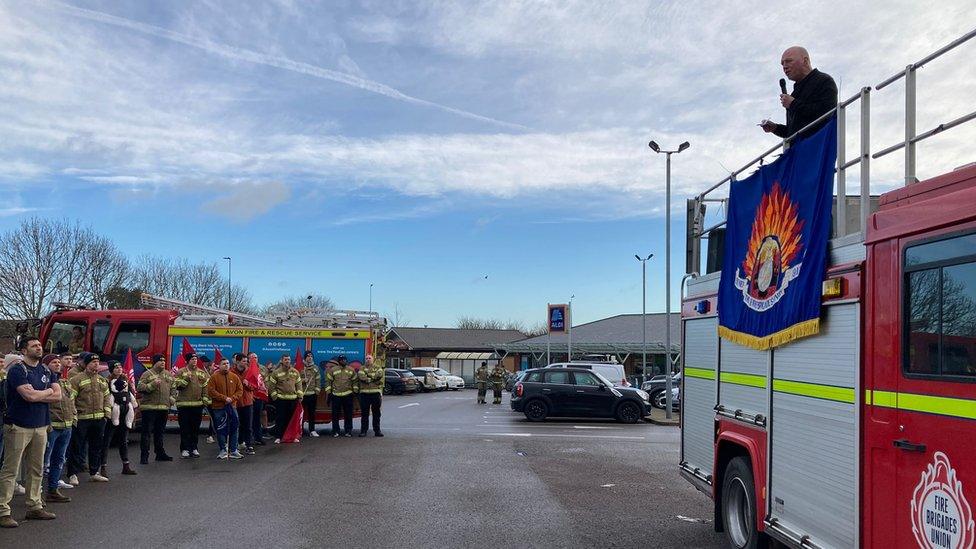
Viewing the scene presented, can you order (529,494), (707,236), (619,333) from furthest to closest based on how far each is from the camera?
(619,333) < (529,494) < (707,236)

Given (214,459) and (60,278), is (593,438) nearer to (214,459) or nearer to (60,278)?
(214,459)

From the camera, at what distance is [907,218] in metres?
4.34

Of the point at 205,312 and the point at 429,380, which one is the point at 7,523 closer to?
the point at 205,312

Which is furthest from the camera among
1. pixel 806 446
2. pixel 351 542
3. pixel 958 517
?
pixel 351 542

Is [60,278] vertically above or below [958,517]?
above

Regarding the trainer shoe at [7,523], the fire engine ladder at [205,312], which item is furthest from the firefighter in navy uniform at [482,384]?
the trainer shoe at [7,523]

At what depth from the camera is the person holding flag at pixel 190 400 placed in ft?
44.3

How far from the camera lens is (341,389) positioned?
668 inches

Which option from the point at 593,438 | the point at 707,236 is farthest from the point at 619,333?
the point at 707,236

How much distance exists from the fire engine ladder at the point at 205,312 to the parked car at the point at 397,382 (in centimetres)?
2230

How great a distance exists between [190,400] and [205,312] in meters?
5.36

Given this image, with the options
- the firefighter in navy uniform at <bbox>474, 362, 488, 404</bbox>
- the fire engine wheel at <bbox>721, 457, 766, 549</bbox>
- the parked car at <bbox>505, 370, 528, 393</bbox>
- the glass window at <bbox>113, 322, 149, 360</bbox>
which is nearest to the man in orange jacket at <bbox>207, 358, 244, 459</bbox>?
the glass window at <bbox>113, 322, 149, 360</bbox>

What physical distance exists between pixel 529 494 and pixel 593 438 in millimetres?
7383

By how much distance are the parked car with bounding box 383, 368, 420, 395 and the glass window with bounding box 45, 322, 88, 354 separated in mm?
24007
